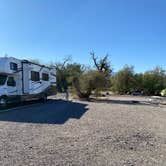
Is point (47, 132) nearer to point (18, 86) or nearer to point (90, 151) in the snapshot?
point (90, 151)

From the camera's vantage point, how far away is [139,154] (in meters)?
6.51

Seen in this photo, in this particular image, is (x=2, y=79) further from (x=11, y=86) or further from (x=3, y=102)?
(x=3, y=102)

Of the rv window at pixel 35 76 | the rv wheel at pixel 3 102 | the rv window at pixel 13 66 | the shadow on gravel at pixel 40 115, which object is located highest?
the rv window at pixel 13 66

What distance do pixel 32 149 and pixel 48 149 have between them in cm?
41

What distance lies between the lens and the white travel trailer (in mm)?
17531

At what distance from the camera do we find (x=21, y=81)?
64.4ft

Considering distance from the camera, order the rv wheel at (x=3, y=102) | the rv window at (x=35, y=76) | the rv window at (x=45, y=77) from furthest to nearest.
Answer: the rv window at (x=45, y=77), the rv window at (x=35, y=76), the rv wheel at (x=3, y=102)

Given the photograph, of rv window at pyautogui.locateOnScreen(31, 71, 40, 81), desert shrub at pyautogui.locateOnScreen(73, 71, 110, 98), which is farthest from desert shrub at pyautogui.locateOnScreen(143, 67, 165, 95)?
rv window at pyautogui.locateOnScreen(31, 71, 40, 81)

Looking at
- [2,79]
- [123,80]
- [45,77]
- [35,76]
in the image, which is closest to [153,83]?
[123,80]

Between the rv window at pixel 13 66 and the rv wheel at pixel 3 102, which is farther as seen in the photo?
the rv window at pixel 13 66

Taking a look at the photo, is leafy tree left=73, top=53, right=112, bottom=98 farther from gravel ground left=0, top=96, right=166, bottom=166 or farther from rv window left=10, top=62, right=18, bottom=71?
gravel ground left=0, top=96, right=166, bottom=166

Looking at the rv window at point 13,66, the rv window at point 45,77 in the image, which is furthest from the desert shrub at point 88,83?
the rv window at point 13,66

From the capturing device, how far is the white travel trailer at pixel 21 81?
57.5 feet

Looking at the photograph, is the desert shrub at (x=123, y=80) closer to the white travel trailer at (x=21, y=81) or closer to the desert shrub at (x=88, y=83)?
the desert shrub at (x=88, y=83)
